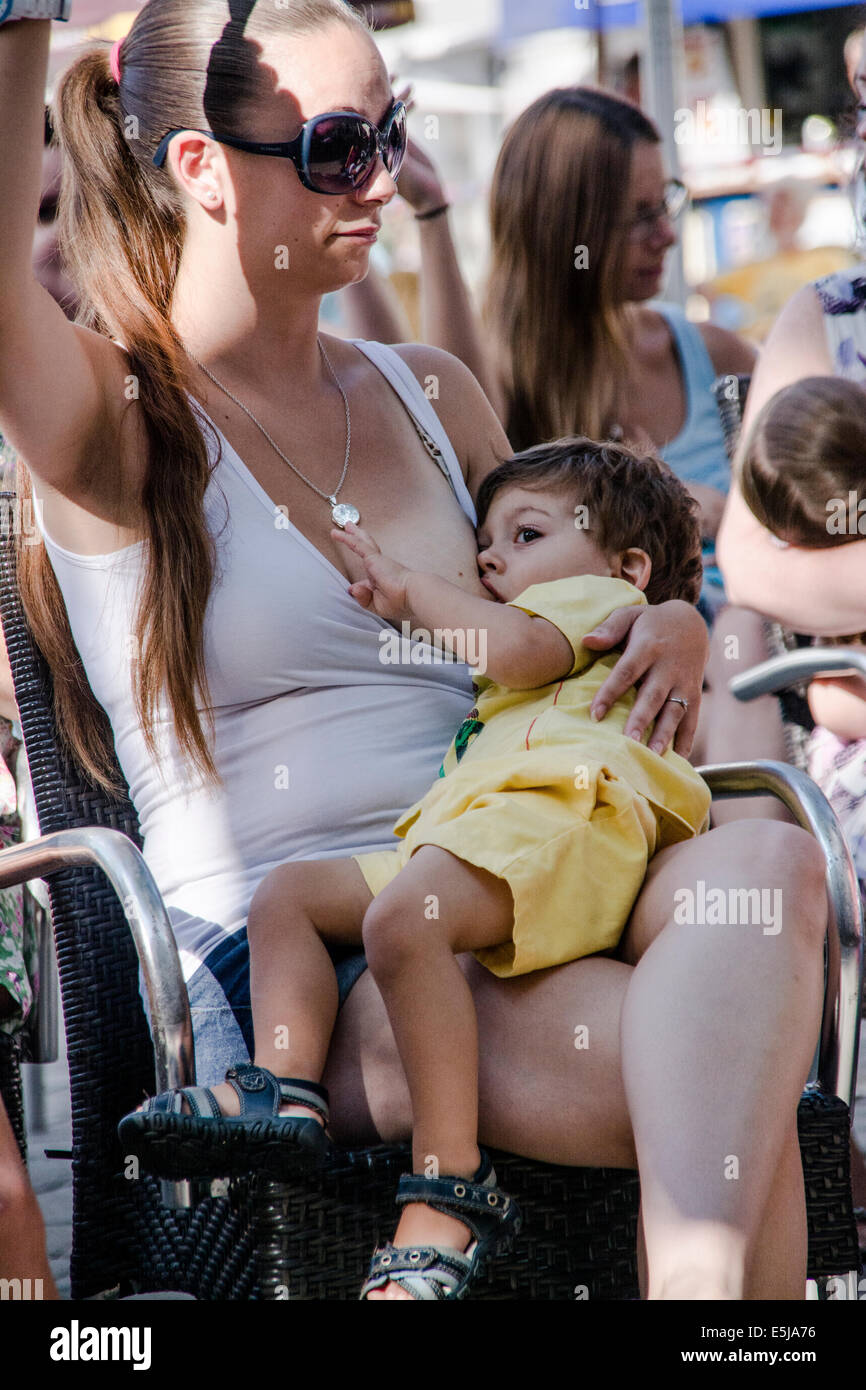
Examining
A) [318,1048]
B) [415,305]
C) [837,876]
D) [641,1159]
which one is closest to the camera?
[641,1159]

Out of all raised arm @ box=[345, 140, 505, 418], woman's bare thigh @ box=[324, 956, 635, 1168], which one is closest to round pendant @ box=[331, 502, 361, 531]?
woman's bare thigh @ box=[324, 956, 635, 1168]

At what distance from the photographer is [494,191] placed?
3.09 metres

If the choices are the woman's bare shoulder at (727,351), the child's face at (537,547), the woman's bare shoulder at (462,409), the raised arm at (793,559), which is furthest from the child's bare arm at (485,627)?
the woman's bare shoulder at (727,351)

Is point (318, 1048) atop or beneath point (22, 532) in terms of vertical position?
beneath

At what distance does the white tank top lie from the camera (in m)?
1.66

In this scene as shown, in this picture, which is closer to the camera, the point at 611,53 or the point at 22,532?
the point at 22,532

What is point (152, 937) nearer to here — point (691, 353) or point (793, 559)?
point (793, 559)

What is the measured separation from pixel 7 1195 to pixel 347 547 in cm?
87

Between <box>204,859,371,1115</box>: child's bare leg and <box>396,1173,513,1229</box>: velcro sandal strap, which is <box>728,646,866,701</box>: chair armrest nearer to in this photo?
<box>204,859,371,1115</box>: child's bare leg

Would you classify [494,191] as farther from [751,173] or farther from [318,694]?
[751,173]

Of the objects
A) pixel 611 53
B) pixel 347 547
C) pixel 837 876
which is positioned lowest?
pixel 837 876

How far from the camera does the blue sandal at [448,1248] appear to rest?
1252 mm

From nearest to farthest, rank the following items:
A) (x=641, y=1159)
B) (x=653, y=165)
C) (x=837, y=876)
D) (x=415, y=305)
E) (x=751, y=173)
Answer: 1. (x=641, y=1159)
2. (x=837, y=876)
3. (x=653, y=165)
4. (x=415, y=305)
5. (x=751, y=173)
